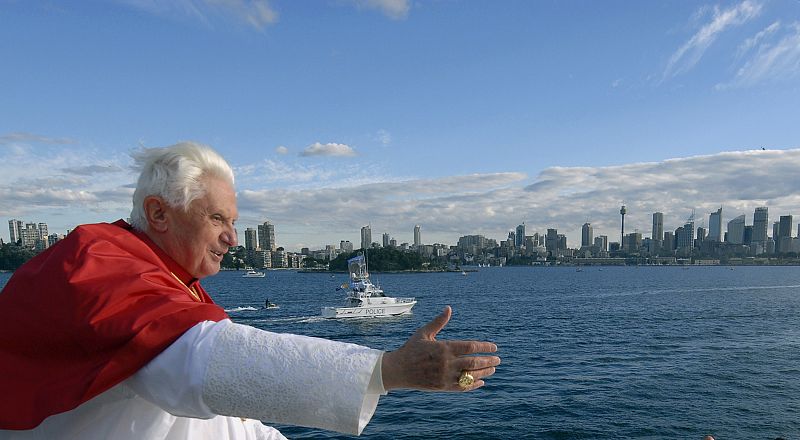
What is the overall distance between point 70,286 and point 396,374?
700 mm

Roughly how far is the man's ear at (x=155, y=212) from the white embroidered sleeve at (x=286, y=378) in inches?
24.5

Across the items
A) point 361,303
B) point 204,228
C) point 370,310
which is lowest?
point 370,310

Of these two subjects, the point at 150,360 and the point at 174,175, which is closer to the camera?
the point at 150,360

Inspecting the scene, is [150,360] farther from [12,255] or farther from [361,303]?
[12,255]

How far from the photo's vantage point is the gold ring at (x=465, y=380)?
41.0 inches

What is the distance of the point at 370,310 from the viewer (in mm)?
46688

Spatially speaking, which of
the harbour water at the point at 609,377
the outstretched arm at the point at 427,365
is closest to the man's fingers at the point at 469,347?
the outstretched arm at the point at 427,365

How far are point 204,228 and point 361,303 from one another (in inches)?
1809

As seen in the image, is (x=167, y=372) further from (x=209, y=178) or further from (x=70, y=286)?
(x=209, y=178)

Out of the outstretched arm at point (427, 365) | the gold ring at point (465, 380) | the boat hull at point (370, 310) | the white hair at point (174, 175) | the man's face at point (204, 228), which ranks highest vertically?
the white hair at point (174, 175)

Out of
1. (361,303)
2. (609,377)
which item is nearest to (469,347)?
(609,377)

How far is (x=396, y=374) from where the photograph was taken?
1.03 m

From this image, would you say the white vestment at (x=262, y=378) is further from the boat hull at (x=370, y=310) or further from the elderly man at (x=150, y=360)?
the boat hull at (x=370, y=310)

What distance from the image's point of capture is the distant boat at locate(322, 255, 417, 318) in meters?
45.8
